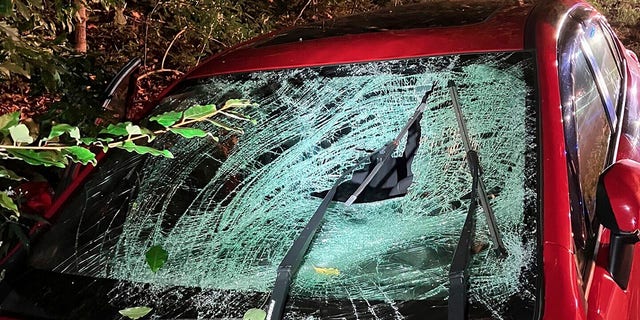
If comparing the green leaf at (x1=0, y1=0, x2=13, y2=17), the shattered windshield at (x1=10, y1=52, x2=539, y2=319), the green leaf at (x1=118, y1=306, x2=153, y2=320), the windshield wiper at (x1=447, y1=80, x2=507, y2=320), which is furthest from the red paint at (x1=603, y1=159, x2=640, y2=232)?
the green leaf at (x1=0, y1=0, x2=13, y2=17)

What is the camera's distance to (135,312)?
146 centimetres

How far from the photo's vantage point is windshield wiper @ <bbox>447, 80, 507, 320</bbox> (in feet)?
4.33

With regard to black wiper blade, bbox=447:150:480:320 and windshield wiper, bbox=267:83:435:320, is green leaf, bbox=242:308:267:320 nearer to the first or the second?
windshield wiper, bbox=267:83:435:320

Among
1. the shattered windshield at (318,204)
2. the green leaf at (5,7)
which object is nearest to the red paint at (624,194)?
the shattered windshield at (318,204)

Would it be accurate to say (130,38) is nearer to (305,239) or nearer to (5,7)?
(5,7)

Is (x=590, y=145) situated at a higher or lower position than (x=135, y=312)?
higher

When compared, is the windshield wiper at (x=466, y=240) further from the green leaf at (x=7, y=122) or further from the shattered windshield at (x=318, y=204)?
the green leaf at (x=7, y=122)

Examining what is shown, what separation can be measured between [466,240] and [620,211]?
1.35 ft

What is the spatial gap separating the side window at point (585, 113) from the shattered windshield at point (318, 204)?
119 millimetres

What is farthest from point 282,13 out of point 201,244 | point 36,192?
point 201,244

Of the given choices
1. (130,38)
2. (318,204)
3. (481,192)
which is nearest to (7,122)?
(318,204)

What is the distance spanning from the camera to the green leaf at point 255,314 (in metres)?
1.37

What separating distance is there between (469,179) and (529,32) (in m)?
0.57

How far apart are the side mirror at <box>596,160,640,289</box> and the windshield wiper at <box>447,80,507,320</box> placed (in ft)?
0.99
